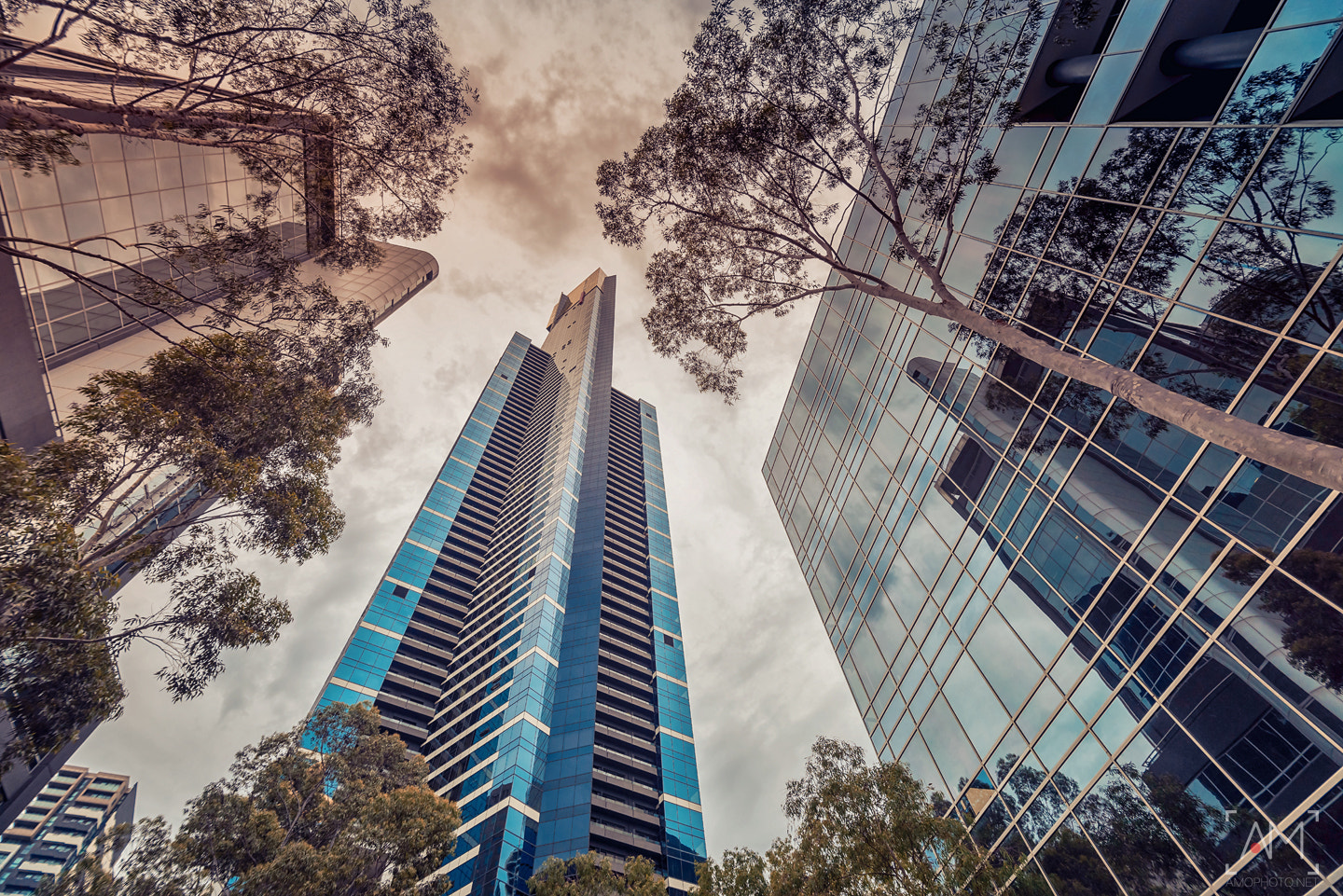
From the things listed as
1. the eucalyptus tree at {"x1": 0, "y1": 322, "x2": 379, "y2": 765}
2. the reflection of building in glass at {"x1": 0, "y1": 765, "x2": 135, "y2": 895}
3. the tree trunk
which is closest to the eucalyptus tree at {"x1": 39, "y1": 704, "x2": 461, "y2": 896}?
the eucalyptus tree at {"x1": 0, "y1": 322, "x2": 379, "y2": 765}

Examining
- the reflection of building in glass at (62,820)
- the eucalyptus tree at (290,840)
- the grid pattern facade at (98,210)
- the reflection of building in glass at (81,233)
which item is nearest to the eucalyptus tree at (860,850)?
the eucalyptus tree at (290,840)

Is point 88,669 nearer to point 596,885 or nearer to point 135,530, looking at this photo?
point 135,530

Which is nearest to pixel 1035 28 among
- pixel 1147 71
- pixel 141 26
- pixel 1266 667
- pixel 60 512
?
pixel 1147 71

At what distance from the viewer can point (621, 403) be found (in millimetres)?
113188

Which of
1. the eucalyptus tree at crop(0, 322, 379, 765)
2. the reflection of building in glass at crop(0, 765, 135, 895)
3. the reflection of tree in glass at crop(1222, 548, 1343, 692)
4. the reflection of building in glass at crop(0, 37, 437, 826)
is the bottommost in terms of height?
the reflection of tree in glass at crop(1222, 548, 1343, 692)

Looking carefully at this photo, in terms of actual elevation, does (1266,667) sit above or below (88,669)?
below

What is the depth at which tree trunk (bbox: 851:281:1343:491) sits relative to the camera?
19.6 ft

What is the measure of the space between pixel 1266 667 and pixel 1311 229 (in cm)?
751

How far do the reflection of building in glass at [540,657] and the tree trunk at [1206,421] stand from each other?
39.2 meters

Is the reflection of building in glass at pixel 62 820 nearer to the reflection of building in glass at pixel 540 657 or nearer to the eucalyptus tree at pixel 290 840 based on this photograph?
the reflection of building in glass at pixel 540 657

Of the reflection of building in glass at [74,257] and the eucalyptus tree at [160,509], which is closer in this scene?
the eucalyptus tree at [160,509]

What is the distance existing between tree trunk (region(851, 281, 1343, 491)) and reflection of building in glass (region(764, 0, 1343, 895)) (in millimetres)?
3079

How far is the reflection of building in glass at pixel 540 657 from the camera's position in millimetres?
37344

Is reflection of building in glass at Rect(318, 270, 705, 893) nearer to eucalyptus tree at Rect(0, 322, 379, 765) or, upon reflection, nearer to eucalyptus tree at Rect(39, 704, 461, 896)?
eucalyptus tree at Rect(39, 704, 461, 896)
